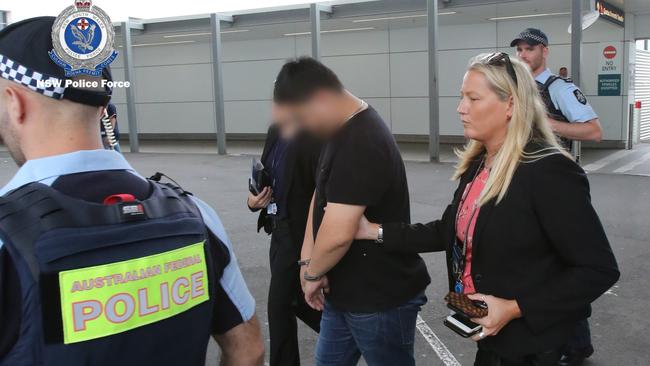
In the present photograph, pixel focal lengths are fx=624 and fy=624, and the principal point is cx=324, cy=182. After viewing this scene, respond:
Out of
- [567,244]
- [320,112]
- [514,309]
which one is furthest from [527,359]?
[320,112]

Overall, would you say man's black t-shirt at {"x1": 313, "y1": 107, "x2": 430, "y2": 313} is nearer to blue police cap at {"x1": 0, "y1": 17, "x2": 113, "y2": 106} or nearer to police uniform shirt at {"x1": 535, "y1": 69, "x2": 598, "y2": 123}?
blue police cap at {"x1": 0, "y1": 17, "x2": 113, "y2": 106}

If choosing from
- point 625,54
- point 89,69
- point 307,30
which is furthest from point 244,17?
point 89,69

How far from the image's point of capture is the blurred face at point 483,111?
2242mm

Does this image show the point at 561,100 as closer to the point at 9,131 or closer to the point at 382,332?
the point at 382,332

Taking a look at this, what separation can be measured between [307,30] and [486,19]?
15.2ft

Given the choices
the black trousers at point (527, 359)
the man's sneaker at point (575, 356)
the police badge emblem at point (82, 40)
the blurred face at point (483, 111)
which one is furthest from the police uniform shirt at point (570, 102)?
the police badge emblem at point (82, 40)

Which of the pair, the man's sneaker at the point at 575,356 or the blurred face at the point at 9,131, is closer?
the blurred face at the point at 9,131

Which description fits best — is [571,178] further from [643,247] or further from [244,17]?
[244,17]

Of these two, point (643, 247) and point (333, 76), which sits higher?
point (333, 76)

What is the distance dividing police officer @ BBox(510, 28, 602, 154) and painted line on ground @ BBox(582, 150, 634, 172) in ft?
25.5

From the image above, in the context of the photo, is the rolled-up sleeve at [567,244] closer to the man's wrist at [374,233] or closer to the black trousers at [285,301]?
the man's wrist at [374,233]

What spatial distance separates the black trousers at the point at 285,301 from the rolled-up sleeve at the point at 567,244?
155 cm

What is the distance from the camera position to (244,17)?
14.8 m

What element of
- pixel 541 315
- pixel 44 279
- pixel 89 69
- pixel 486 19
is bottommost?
pixel 541 315
